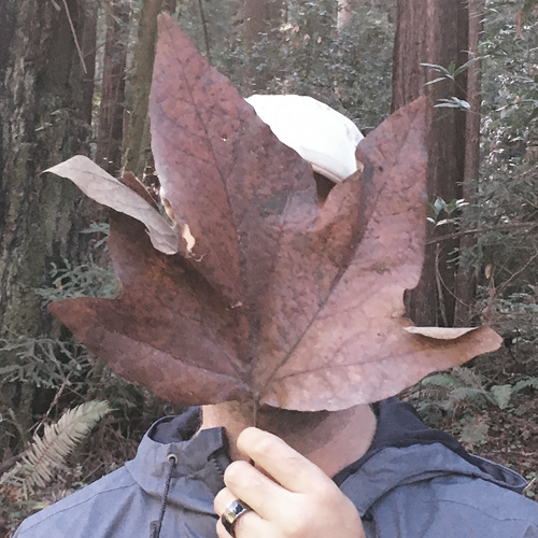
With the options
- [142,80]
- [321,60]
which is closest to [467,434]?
[142,80]

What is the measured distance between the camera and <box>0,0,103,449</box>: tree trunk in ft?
10.5

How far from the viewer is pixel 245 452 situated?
0.72 meters

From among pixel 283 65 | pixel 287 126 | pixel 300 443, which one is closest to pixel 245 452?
pixel 300 443

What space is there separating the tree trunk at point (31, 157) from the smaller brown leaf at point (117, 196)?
9.15 feet

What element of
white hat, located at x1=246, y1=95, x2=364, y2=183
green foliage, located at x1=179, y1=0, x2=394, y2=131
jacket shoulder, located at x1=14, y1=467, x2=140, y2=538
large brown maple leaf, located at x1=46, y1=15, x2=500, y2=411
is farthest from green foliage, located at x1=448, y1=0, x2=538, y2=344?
large brown maple leaf, located at x1=46, y1=15, x2=500, y2=411

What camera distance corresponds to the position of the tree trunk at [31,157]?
319cm

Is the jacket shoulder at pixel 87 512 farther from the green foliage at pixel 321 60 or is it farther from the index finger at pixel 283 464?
the green foliage at pixel 321 60

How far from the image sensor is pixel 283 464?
0.70 metres

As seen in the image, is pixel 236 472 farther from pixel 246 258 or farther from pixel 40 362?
pixel 40 362

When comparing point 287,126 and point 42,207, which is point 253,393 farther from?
point 42,207

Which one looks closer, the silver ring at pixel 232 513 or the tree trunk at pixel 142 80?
the silver ring at pixel 232 513

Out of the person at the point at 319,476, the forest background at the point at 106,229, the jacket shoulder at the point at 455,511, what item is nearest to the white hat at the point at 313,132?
the person at the point at 319,476

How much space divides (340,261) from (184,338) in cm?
22

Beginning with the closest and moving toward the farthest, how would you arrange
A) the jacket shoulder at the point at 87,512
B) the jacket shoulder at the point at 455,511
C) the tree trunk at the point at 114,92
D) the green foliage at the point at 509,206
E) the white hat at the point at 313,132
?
1. the white hat at the point at 313,132
2. the jacket shoulder at the point at 455,511
3. the jacket shoulder at the point at 87,512
4. the green foliage at the point at 509,206
5. the tree trunk at the point at 114,92
